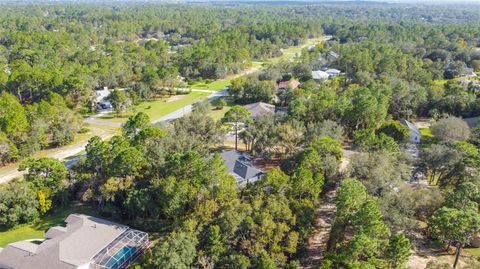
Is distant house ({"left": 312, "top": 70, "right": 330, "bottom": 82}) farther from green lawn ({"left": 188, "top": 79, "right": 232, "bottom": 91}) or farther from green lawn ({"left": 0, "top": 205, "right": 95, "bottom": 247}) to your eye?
green lawn ({"left": 0, "top": 205, "right": 95, "bottom": 247})

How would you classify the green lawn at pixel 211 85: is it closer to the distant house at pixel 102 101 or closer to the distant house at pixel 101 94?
the distant house at pixel 101 94

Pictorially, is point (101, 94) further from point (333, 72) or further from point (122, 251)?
point (333, 72)

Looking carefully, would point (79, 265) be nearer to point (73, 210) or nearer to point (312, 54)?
point (73, 210)

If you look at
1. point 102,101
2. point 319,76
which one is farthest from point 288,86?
point 102,101

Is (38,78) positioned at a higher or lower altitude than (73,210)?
higher

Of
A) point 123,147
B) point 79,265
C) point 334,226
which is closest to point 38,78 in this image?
point 123,147

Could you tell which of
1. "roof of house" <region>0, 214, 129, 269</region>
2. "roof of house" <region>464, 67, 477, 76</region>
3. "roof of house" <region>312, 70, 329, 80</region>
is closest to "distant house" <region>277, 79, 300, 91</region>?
"roof of house" <region>312, 70, 329, 80</region>

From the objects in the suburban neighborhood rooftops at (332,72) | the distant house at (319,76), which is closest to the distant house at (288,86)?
the distant house at (319,76)
